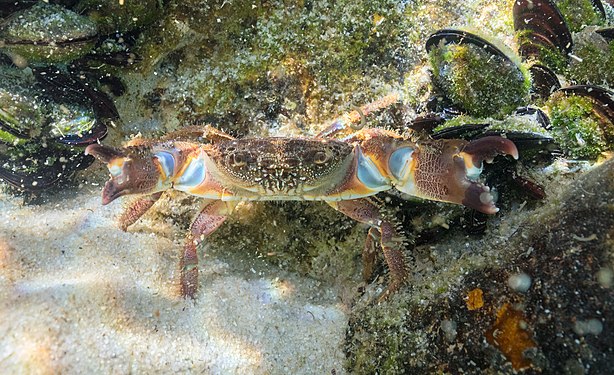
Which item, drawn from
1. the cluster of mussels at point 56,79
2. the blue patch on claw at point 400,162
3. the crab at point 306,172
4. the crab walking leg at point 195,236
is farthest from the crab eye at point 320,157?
the cluster of mussels at point 56,79

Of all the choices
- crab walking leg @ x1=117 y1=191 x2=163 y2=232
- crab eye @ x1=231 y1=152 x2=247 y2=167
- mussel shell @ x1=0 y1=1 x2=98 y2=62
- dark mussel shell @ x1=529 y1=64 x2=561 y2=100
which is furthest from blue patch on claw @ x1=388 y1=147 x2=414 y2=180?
mussel shell @ x1=0 y1=1 x2=98 y2=62

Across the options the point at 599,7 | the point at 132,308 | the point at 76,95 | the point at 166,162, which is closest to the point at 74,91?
the point at 76,95

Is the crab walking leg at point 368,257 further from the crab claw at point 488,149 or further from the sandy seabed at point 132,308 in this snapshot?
the crab claw at point 488,149

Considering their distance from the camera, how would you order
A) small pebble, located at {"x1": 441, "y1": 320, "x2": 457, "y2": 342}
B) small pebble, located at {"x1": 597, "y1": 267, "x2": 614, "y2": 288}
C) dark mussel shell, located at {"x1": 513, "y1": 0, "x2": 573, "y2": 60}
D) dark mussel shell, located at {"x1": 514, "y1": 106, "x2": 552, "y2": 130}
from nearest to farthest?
small pebble, located at {"x1": 597, "y1": 267, "x2": 614, "y2": 288} → small pebble, located at {"x1": 441, "y1": 320, "x2": 457, "y2": 342} → dark mussel shell, located at {"x1": 514, "y1": 106, "x2": 552, "y2": 130} → dark mussel shell, located at {"x1": 513, "y1": 0, "x2": 573, "y2": 60}

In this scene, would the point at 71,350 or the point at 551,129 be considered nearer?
the point at 71,350

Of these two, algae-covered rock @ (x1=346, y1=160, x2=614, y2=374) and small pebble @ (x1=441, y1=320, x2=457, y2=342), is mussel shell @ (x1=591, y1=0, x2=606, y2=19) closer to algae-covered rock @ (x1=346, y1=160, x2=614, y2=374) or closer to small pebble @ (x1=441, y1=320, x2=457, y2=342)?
algae-covered rock @ (x1=346, y1=160, x2=614, y2=374)

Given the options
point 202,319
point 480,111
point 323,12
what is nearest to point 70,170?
point 202,319

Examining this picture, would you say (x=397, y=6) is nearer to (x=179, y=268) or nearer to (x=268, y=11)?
(x=268, y=11)
